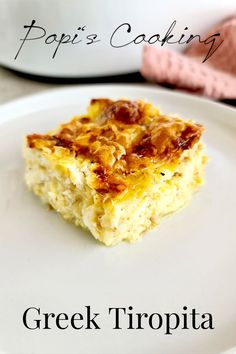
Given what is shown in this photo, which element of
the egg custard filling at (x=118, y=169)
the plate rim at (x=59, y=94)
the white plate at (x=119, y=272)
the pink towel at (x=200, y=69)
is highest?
the pink towel at (x=200, y=69)

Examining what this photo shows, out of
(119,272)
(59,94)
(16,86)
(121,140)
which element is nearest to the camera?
(119,272)

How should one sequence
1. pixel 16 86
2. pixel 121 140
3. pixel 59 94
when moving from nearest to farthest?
pixel 121 140 < pixel 59 94 < pixel 16 86

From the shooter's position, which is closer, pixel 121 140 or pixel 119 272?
pixel 119 272

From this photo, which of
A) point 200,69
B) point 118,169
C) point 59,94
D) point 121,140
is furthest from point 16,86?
point 118,169

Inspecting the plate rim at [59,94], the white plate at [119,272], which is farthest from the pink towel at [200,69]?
the white plate at [119,272]

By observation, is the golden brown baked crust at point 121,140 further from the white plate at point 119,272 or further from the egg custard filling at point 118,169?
the white plate at point 119,272

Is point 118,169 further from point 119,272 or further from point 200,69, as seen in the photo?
point 200,69
